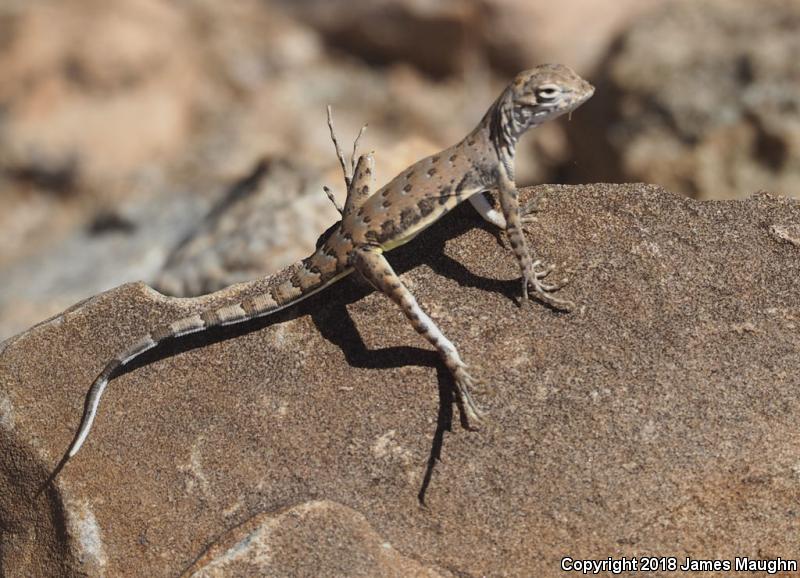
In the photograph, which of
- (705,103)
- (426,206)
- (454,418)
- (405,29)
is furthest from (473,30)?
(454,418)

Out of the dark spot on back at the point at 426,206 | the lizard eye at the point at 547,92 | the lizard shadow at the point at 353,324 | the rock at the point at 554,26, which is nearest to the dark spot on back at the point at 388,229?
the dark spot on back at the point at 426,206

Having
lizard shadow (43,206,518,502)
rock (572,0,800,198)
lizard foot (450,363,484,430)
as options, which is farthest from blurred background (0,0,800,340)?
lizard foot (450,363,484,430)

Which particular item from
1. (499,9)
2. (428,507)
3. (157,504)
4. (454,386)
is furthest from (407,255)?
(499,9)

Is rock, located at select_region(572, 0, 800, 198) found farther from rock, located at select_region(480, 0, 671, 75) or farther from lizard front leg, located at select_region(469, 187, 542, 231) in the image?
lizard front leg, located at select_region(469, 187, 542, 231)

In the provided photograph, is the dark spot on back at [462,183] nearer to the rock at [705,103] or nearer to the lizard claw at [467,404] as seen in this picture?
the lizard claw at [467,404]

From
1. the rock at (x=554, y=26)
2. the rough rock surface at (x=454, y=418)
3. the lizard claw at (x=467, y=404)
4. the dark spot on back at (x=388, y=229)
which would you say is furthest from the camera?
the rock at (x=554, y=26)

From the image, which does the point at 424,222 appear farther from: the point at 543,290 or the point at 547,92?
the point at 547,92
